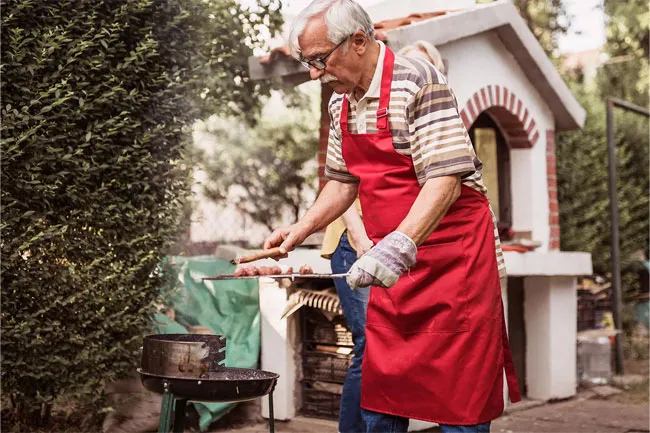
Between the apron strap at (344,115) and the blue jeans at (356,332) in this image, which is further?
the blue jeans at (356,332)

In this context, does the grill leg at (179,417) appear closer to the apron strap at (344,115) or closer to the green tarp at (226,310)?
the apron strap at (344,115)

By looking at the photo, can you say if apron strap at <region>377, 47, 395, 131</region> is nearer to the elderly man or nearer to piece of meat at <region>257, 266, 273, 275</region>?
the elderly man

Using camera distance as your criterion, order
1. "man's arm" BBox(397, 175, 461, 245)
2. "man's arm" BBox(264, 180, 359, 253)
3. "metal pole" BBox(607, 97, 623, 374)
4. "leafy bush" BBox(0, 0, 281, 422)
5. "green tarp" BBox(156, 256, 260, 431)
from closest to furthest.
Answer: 1. "man's arm" BBox(397, 175, 461, 245)
2. "man's arm" BBox(264, 180, 359, 253)
3. "leafy bush" BBox(0, 0, 281, 422)
4. "green tarp" BBox(156, 256, 260, 431)
5. "metal pole" BBox(607, 97, 623, 374)

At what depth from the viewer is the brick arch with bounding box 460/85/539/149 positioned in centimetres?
720

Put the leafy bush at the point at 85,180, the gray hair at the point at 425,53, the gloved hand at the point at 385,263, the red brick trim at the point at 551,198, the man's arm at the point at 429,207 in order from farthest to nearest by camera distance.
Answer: the red brick trim at the point at 551,198 → the gray hair at the point at 425,53 → the leafy bush at the point at 85,180 → the man's arm at the point at 429,207 → the gloved hand at the point at 385,263

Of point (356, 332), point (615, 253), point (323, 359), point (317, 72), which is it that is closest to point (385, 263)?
point (317, 72)

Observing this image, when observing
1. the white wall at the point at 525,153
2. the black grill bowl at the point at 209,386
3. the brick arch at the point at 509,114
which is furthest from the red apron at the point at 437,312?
the white wall at the point at 525,153

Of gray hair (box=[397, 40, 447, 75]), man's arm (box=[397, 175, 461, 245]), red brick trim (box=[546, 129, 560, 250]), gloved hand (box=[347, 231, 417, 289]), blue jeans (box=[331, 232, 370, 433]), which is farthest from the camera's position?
red brick trim (box=[546, 129, 560, 250])

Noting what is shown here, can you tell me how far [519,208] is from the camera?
7887 mm

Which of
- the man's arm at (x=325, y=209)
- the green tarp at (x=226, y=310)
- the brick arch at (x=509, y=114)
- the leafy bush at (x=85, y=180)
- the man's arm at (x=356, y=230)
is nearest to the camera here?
the man's arm at (x=325, y=209)

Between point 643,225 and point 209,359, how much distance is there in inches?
383

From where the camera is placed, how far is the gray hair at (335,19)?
10.2 ft

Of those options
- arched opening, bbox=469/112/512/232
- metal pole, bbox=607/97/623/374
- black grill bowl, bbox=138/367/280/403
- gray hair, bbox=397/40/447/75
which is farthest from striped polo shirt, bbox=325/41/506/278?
metal pole, bbox=607/97/623/374

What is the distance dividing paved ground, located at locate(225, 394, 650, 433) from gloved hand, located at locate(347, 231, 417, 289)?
329 centimetres
